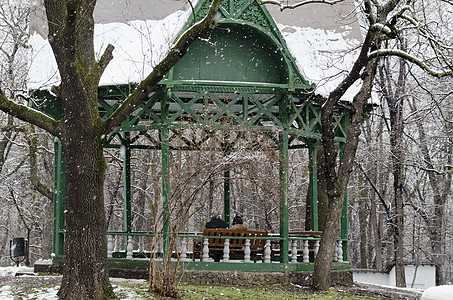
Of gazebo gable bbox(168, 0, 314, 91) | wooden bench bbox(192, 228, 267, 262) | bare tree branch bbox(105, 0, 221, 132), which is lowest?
wooden bench bbox(192, 228, 267, 262)

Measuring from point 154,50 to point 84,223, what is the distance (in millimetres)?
4902

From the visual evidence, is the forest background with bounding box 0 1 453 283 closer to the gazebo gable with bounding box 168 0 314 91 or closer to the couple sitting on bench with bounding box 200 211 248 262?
the couple sitting on bench with bounding box 200 211 248 262

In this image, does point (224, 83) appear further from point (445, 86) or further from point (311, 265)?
point (445, 86)

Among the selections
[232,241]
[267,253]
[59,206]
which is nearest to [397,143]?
[267,253]

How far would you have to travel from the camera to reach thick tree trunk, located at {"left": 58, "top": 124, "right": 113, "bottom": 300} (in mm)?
8594

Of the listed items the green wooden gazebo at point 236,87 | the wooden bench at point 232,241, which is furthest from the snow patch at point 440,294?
the wooden bench at point 232,241

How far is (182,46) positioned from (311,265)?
6653 mm

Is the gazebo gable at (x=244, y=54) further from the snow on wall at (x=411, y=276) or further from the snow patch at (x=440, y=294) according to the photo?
the snow on wall at (x=411, y=276)

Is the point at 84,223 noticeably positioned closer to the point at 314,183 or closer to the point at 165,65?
the point at 165,65

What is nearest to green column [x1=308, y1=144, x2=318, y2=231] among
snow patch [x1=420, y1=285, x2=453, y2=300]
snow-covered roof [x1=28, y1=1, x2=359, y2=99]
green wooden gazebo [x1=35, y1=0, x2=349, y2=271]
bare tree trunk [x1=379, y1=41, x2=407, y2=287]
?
green wooden gazebo [x1=35, y1=0, x2=349, y2=271]

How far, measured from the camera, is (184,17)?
40.3ft

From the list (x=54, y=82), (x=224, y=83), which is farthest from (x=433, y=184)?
(x=54, y=82)

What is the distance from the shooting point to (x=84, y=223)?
867 centimetres

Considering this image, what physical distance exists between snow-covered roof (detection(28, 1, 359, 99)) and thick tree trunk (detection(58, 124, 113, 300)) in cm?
336
